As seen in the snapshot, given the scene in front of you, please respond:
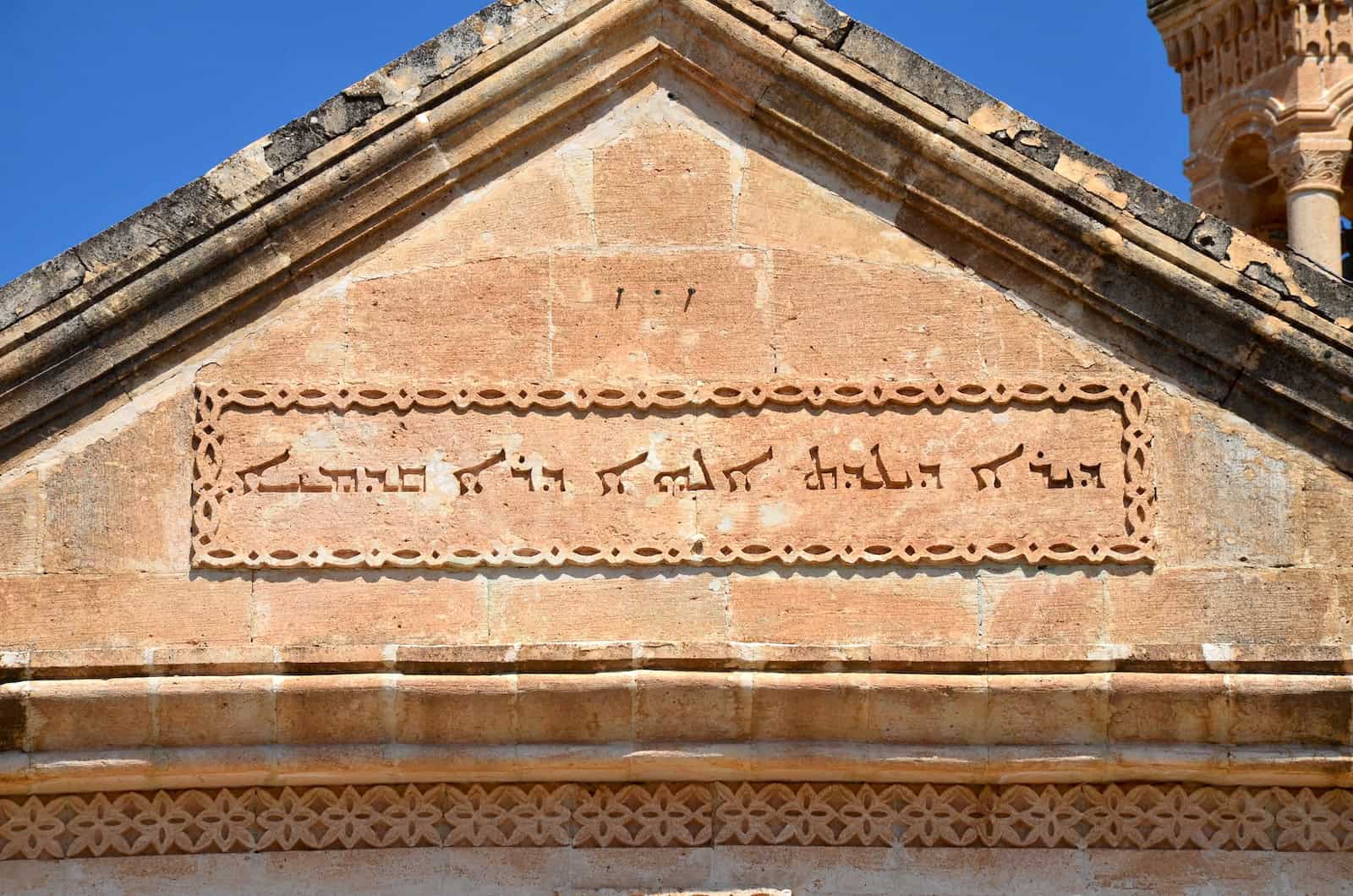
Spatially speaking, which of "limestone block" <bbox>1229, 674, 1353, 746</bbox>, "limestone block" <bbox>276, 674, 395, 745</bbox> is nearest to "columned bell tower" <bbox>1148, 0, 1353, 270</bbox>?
"limestone block" <bbox>1229, 674, 1353, 746</bbox>

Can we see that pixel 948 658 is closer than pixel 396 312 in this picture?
Yes

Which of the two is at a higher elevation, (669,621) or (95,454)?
(95,454)

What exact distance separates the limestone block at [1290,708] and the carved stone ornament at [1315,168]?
7028mm

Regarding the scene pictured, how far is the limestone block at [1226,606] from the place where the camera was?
8.13m

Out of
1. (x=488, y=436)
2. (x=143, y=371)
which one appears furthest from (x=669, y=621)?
(x=143, y=371)

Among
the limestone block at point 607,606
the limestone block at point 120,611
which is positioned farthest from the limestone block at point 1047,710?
the limestone block at point 120,611

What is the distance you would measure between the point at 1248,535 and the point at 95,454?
3.79 m

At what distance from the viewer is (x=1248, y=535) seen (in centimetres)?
826

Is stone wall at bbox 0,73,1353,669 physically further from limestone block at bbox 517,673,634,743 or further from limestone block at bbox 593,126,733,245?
limestone block at bbox 517,673,634,743

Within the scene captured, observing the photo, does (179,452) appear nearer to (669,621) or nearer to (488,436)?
(488,436)

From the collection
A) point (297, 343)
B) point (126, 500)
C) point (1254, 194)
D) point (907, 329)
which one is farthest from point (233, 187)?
point (1254, 194)

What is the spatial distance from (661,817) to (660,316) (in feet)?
5.55

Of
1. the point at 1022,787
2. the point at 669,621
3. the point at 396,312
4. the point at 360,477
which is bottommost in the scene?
the point at 1022,787

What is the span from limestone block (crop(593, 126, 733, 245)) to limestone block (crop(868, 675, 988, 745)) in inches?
67.0
